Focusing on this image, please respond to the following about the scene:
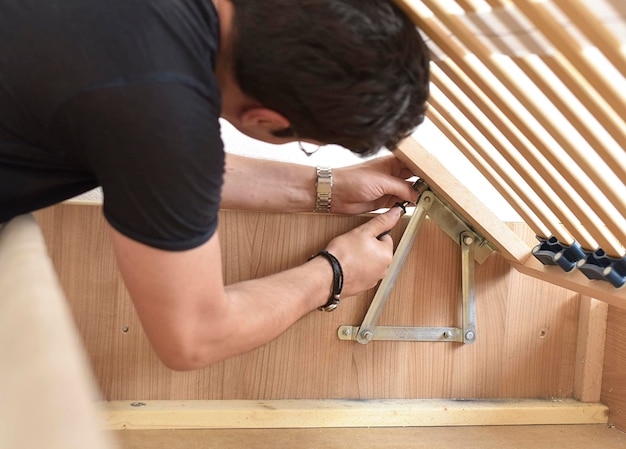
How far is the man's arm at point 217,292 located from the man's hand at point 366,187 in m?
0.04

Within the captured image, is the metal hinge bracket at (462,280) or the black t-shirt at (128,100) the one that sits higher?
the black t-shirt at (128,100)

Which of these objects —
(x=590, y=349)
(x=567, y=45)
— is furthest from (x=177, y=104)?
(x=590, y=349)

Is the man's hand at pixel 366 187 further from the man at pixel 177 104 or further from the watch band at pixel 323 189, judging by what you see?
the man at pixel 177 104

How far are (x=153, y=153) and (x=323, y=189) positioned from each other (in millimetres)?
567

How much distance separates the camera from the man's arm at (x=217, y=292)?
81 cm

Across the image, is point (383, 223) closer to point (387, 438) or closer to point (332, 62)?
point (387, 438)

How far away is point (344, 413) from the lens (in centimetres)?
129

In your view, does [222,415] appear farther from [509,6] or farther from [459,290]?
[509,6]

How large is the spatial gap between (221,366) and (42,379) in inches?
37.5

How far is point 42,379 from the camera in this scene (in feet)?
1.14

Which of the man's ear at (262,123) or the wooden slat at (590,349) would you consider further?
the wooden slat at (590,349)

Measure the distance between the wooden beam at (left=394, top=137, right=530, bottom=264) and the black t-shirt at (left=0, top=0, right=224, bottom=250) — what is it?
48 centimetres

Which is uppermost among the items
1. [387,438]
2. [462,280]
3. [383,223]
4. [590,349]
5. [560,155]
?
[560,155]

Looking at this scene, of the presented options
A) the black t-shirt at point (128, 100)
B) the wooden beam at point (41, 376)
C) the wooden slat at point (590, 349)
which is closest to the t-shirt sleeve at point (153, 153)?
the black t-shirt at point (128, 100)
